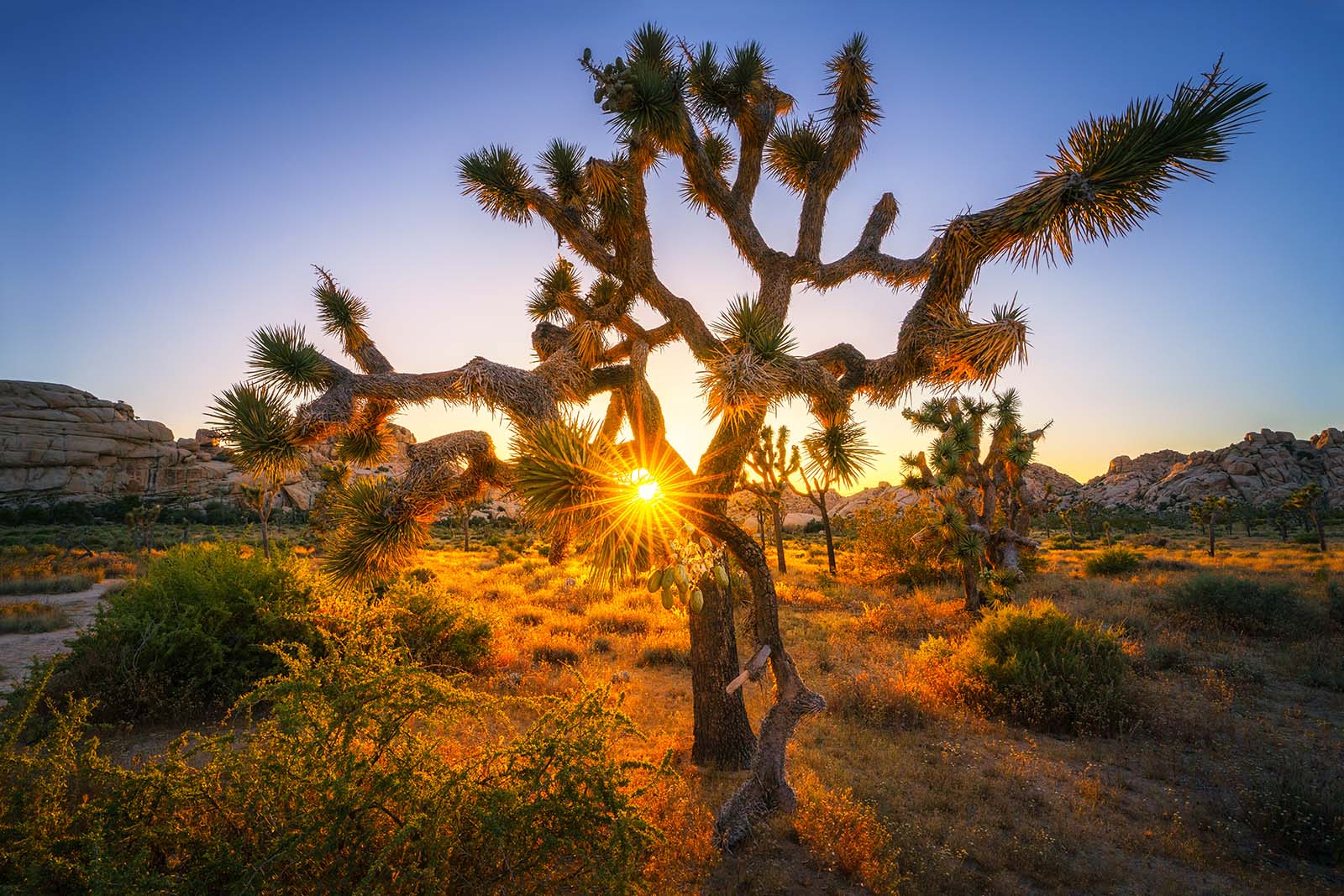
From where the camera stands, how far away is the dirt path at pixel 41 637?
7.68 meters

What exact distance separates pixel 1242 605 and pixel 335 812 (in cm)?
1550

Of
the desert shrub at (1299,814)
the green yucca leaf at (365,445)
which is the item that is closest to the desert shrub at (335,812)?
the green yucca leaf at (365,445)

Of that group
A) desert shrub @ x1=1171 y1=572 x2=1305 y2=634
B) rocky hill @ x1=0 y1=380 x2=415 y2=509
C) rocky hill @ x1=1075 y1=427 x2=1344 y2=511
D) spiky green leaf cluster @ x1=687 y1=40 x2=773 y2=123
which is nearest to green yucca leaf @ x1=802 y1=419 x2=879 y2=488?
spiky green leaf cluster @ x1=687 y1=40 x2=773 y2=123

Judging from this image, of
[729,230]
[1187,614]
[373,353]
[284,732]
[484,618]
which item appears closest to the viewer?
[284,732]

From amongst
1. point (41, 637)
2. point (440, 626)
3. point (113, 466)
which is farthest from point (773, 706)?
point (113, 466)

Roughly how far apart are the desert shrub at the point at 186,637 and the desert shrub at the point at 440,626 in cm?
141

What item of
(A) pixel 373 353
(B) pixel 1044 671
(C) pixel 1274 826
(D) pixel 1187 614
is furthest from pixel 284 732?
(D) pixel 1187 614

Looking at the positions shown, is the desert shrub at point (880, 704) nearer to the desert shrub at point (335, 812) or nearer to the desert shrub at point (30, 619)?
the desert shrub at point (335, 812)

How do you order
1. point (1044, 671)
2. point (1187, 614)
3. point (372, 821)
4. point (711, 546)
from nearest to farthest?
point (372, 821)
point (711, 546)
point (1044, 671)
point (1187, 614)

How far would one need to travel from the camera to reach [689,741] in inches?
238

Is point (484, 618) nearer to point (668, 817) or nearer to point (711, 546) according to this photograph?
point (668, 817)

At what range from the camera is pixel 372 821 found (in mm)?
2775

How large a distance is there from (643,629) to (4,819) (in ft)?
30.6

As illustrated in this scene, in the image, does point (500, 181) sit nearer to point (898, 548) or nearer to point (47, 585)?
point (898, 548)
